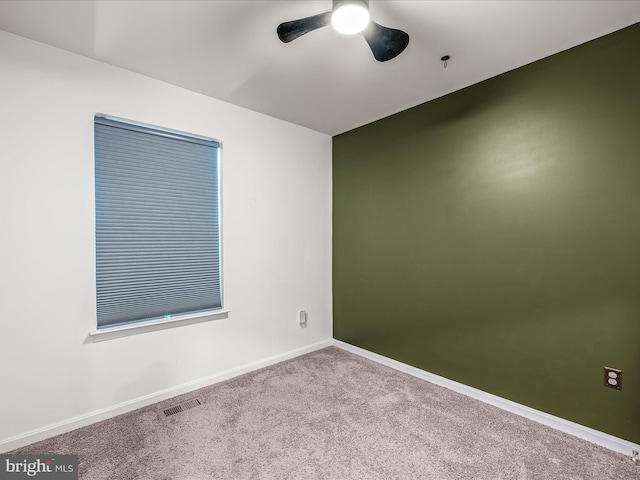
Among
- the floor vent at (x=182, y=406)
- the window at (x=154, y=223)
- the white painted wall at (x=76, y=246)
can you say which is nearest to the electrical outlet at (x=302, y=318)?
the white painted wall at (x=76, y=246)

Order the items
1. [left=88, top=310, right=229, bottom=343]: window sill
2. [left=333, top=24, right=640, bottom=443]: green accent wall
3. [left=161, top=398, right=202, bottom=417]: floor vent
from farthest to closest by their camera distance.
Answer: [left=161, top=398, right=202, bottom=417]: floor vent → [left=88, top=310, right=229, bottom=343]: window sill → [left=333, top=24, right=640, bottom=443]: green accent wall

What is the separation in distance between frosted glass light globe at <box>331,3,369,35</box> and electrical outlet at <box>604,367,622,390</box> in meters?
2.41

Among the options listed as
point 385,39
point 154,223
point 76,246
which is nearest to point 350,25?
point 385,39

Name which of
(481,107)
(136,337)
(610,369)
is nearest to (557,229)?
(610,369)

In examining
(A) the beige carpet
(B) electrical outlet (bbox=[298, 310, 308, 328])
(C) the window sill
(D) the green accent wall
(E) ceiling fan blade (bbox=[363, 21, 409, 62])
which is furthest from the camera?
(B) electrical outlet (bbox=[298, 310, 308, 328])

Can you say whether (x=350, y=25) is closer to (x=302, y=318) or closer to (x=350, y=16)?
(x=350, y=16)

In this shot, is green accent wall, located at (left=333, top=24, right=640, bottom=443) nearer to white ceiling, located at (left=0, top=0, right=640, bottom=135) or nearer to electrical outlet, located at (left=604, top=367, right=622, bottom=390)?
electrical outlet, located at (left=604, top=367, right=622, bottom=390)

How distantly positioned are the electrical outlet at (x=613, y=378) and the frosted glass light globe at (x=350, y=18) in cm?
241

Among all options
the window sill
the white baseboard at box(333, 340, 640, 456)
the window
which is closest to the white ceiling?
the window

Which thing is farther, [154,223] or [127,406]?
[154,223]

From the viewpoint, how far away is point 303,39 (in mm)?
1861

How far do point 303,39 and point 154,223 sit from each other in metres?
1.70

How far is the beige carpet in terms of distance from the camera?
165 centimetres

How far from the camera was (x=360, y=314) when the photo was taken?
3.30 meters
